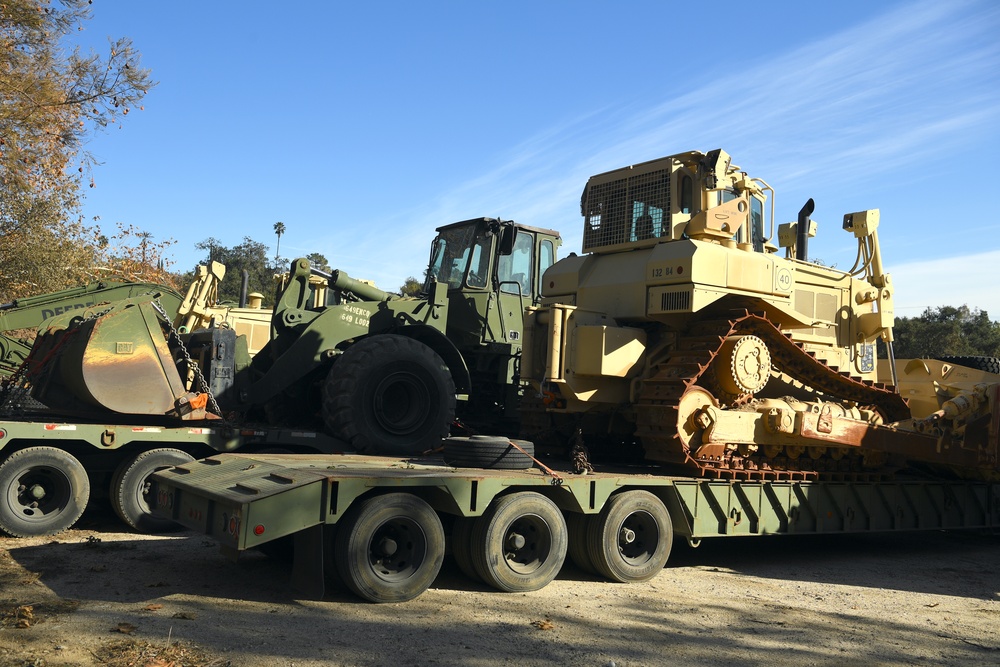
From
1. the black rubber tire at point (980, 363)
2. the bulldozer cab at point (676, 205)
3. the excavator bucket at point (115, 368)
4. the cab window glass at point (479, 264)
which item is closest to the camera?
the excavator bucket at point (115, 368)

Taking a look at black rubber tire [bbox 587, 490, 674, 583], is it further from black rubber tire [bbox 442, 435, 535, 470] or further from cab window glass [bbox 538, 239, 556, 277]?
cab window glass [bbox 538, 239, 556, 277]

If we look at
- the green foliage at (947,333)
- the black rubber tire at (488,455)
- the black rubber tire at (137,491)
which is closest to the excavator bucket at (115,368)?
the black rubber tire at (137,491)

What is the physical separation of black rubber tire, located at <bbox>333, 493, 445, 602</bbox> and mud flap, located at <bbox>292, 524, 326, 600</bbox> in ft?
0.73

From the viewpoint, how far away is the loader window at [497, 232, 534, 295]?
42.2 ft

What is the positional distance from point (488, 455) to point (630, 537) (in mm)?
1637

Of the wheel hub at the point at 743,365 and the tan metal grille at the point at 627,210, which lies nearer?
the wheel hub at the point at 743,365

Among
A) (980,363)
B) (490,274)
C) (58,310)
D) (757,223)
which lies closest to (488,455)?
(490,274)

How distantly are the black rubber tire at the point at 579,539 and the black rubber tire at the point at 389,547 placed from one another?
5.40 feet

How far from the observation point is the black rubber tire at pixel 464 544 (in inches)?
308

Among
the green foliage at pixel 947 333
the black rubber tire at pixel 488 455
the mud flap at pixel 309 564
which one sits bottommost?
the mud flap at pixel 309 564

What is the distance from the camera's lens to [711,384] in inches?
382

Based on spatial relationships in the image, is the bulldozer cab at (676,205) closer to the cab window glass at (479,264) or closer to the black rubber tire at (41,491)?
the cab window glass at (479,264)

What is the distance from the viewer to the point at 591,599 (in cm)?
777

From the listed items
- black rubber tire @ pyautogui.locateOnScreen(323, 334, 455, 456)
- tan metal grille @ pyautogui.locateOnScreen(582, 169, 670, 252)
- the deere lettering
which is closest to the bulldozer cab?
tan metal grille @ pyautogui.locateOnScreen(582, 169, 670, 252)
